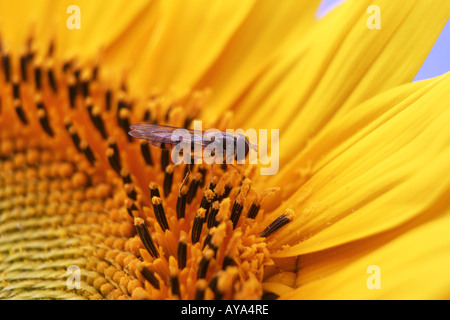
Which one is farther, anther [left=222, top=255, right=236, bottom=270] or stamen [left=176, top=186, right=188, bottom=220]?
stamen [left=176, top=186, right=188, bottom=220]

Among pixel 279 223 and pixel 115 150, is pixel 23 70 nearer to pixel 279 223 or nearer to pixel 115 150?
pixel 115 150

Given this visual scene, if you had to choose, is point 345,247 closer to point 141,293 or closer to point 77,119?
point 141,293

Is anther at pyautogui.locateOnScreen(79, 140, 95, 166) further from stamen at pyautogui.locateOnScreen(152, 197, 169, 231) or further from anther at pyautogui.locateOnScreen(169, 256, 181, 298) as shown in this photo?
anther at pyautogui.locateOnScreen(169, 256, 181, 298)

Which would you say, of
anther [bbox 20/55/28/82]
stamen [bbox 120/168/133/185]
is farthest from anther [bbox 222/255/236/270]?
anther [bbox 20/55/28/82]

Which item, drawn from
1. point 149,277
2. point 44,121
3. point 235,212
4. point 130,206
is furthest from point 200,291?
point 44,121

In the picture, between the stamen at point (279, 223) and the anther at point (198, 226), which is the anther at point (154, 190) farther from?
the stamen at point (279, 223)

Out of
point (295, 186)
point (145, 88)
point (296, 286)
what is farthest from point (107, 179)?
point (296, 286)
